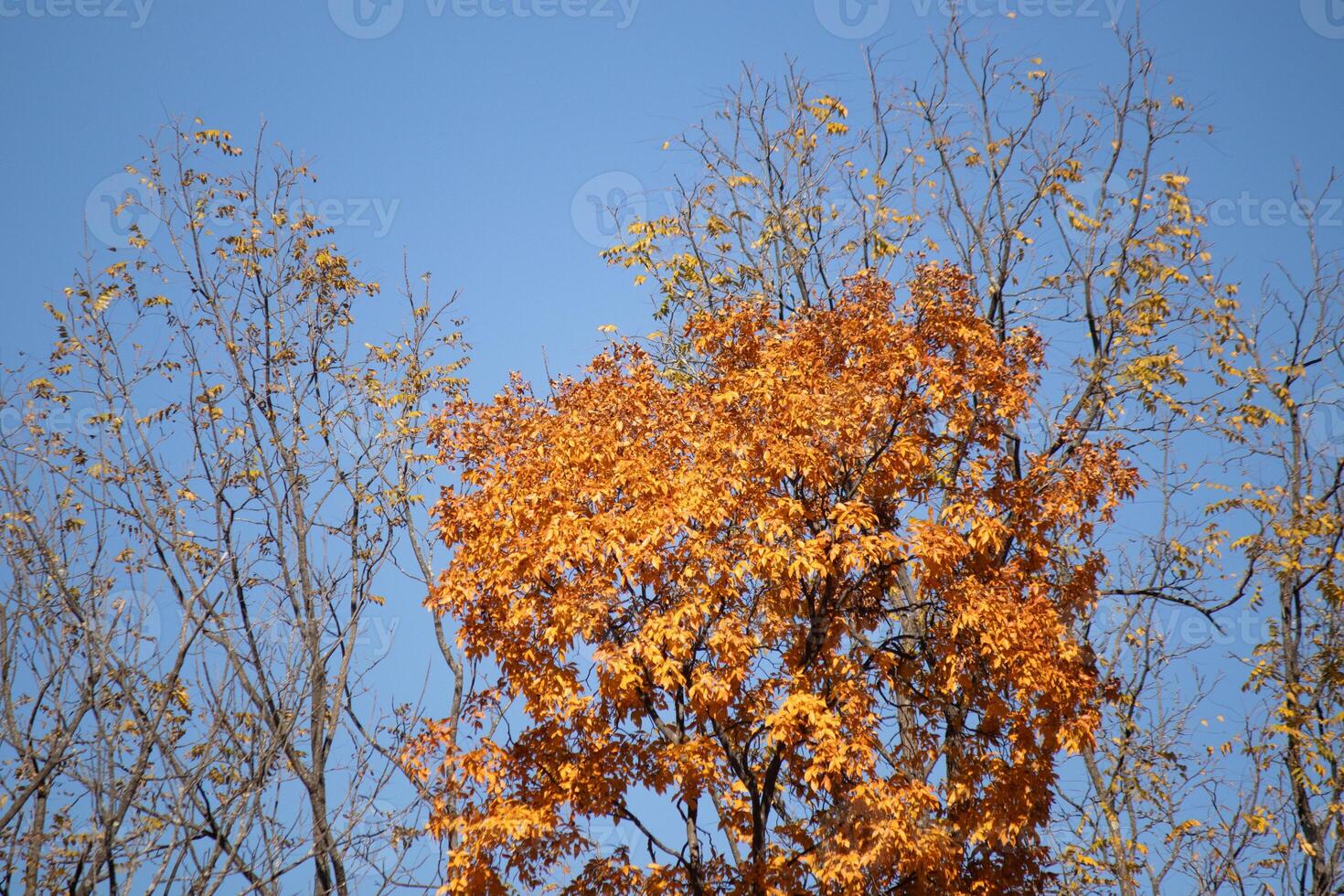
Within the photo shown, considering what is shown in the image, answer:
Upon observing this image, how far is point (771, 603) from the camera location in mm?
10992

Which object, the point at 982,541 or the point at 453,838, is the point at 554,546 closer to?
the point at 982,541

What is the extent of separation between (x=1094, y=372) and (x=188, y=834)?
11.6m

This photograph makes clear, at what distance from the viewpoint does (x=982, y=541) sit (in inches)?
430

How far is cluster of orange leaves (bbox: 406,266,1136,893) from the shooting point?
10078 millimetres

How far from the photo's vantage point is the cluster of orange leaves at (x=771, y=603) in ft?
33.1

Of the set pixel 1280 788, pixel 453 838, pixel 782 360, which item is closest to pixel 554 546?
pixel 782 360

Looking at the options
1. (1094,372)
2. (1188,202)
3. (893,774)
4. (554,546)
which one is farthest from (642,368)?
(1188,202)

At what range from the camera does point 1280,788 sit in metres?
14.9

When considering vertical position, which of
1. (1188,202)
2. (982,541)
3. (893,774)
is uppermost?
(1188,202)

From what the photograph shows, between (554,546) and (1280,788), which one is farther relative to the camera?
(1280,788)

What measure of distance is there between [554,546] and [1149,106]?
1122 centimetres

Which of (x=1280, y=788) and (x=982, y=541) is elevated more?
(x=982, y=541)

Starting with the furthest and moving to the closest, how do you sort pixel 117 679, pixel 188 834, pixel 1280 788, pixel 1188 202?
pixel 1188 202, pixel 1280 788, pixel 117 679, pixel 188 834

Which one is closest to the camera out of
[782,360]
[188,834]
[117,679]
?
[188,834]
